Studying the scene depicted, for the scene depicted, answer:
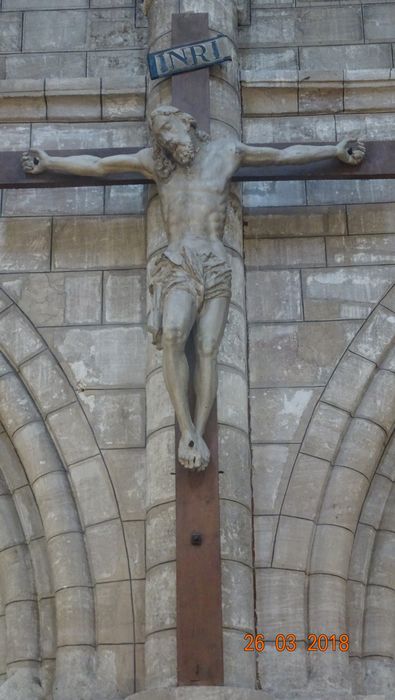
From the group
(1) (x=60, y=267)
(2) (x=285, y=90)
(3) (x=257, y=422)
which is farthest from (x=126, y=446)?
(2) (x=285, y=90)

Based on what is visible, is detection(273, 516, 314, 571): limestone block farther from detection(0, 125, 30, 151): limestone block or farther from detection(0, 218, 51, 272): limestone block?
detection(0, 125, 30, 151): limestone block

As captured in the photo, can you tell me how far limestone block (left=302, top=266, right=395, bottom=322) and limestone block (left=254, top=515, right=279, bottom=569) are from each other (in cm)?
135

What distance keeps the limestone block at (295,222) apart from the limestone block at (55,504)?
6.61ft

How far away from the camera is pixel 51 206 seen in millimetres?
8359

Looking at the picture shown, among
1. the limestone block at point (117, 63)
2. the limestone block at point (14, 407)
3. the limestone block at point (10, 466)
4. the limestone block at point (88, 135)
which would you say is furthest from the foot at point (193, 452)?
the limestone block at point (117, 63)

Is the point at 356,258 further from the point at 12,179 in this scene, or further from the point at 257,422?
the point at 12,179

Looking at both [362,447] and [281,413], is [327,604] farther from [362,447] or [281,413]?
[281,413]

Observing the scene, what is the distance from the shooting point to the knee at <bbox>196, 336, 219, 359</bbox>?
7137 mm

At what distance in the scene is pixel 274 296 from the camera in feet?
26.5

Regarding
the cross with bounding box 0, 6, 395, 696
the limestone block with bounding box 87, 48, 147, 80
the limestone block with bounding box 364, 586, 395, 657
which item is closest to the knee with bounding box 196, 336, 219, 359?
the cross with bounding box 0, 6, 395, 696

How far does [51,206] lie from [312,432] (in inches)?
90.6

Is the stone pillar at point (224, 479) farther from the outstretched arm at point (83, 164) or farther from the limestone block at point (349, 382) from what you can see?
the limestone block at point (349, 382)

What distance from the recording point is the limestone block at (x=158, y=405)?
746 centimetres

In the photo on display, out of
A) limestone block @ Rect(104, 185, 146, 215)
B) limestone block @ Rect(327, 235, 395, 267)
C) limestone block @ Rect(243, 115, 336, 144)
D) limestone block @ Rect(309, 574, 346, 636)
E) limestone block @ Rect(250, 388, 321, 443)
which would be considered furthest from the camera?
limestone block @ Rect(243, 115, 336, 144)
